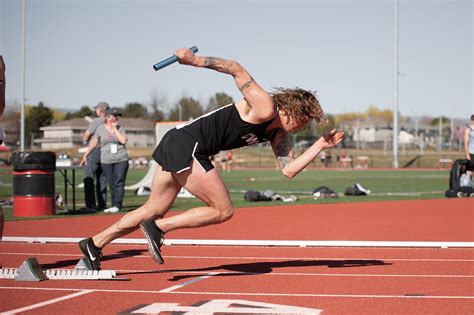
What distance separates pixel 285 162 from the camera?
340 inches

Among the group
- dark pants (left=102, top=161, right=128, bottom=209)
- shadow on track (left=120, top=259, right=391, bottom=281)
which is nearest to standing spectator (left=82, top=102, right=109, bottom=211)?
dark pants (left=102, top=161, right=128, bottom=209)

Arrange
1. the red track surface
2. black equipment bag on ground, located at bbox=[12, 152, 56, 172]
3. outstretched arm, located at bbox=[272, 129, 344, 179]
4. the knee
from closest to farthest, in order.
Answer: the red track surface < the knee < outstretched arm, located at bbox=[272, 129, 344, 179] < black equipment bag on ground, located at bbox=[12, 152, 56, 172]

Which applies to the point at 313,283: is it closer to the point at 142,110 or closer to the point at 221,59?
the point at 221,59

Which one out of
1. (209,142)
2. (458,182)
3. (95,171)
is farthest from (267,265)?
(458,182)

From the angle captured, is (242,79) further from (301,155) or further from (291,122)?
(301,155)

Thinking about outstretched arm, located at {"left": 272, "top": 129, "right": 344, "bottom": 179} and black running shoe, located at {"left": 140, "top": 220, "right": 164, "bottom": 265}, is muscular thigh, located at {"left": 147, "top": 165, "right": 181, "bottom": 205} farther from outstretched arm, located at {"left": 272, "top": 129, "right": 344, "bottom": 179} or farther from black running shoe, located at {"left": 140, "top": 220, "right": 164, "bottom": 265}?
outstretched arm, located at {"left": 272, "top": 129, "right": 344, "bottom": 179}

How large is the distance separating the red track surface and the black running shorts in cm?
108

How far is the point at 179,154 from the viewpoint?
7836 millimetres

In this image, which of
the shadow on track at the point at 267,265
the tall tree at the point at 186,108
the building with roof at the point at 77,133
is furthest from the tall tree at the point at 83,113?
the shadow on track at the point at 267,265

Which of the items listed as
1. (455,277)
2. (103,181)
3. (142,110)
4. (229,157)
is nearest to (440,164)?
(229,157)

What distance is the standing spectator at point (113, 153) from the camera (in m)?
16.6

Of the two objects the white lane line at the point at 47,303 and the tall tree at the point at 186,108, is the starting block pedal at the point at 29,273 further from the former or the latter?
the tall tree at the point at 186,108

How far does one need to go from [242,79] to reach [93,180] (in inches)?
416

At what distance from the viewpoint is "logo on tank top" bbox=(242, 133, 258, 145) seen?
791 centimetres
